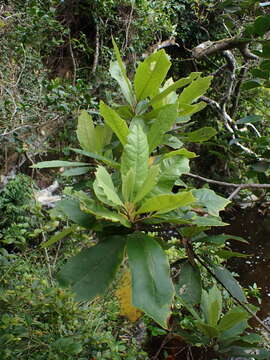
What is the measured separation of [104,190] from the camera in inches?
17.8

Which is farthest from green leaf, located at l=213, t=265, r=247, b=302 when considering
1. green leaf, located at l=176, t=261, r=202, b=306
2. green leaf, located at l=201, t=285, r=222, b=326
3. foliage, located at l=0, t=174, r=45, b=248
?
foliage, located at l=0, t=174, r=45, b=248

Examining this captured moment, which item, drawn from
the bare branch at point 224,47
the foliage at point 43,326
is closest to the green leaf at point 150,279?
the foliage at point 43,326

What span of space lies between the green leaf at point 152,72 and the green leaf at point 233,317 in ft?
2.38

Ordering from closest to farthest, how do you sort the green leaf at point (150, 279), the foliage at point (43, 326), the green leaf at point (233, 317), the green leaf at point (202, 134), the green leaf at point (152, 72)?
the green leaf at point (150, 279), the green leaf at point (152, 72), the green leaf at point (202, 134), the green leaf at point (233, 317), the foliage at point (43, 326)

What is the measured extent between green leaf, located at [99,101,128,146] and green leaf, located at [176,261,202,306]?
329mm

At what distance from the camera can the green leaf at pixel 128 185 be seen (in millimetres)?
492

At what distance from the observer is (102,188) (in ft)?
1.60

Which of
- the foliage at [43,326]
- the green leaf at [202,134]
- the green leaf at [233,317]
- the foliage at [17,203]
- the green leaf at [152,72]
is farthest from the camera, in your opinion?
the foliage at [17,203]

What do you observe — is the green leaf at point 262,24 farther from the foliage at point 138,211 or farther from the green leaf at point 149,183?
the green leaf at point 149,183

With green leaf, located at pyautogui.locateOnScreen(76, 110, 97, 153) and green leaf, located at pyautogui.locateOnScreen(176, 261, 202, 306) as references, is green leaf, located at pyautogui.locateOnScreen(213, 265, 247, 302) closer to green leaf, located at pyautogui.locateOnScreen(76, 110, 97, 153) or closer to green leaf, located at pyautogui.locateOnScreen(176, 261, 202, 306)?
green leaf, located at pyautogui.locateOnScreen(176, 261, 202, 306)

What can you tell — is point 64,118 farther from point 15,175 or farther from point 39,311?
point 39,311

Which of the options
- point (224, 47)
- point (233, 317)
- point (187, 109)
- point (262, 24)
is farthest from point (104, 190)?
point (224, 47)

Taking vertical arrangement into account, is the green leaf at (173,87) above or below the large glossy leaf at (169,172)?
above

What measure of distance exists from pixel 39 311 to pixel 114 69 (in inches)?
43.0
